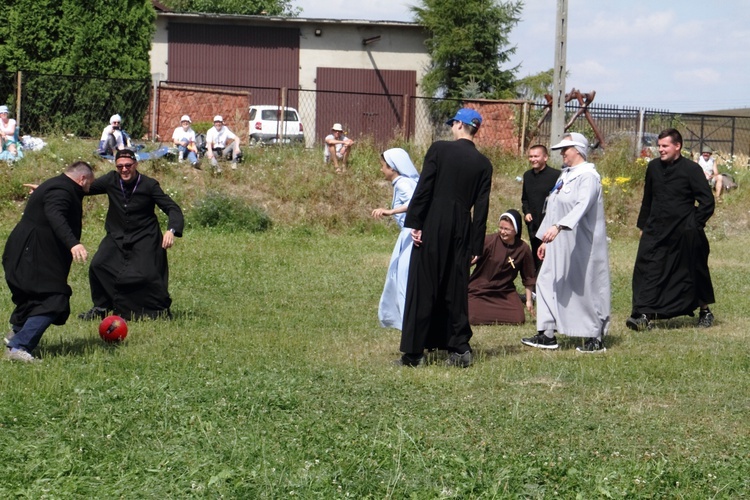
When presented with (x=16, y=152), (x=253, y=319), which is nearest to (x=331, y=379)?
(x=253, y=319)

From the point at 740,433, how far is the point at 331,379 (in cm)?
286

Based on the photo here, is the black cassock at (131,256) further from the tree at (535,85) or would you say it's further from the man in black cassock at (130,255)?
the tree at (535,85)

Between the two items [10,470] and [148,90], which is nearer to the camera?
[10,470]

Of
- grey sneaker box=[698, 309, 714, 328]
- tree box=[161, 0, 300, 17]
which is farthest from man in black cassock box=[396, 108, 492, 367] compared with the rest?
tree box=[161, 0, 300, 17]

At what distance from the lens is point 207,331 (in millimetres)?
10469

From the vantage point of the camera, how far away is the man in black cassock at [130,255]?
36.7 ft

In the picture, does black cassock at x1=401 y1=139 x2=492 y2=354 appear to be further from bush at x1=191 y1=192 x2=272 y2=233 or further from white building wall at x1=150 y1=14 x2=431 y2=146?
white building wall at x1=150 y1=14 x2=431 y2=146

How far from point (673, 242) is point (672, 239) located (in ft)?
0.11

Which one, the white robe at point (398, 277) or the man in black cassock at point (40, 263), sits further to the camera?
the white robe at point (398, 277)

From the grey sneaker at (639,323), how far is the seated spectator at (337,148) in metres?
12.2

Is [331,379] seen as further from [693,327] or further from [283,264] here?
[283,264]

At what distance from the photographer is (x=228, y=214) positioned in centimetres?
2055

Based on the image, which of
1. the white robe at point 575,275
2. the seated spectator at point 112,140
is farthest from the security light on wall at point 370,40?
the white robe at point 575,275

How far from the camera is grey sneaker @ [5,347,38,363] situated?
8.52 m
